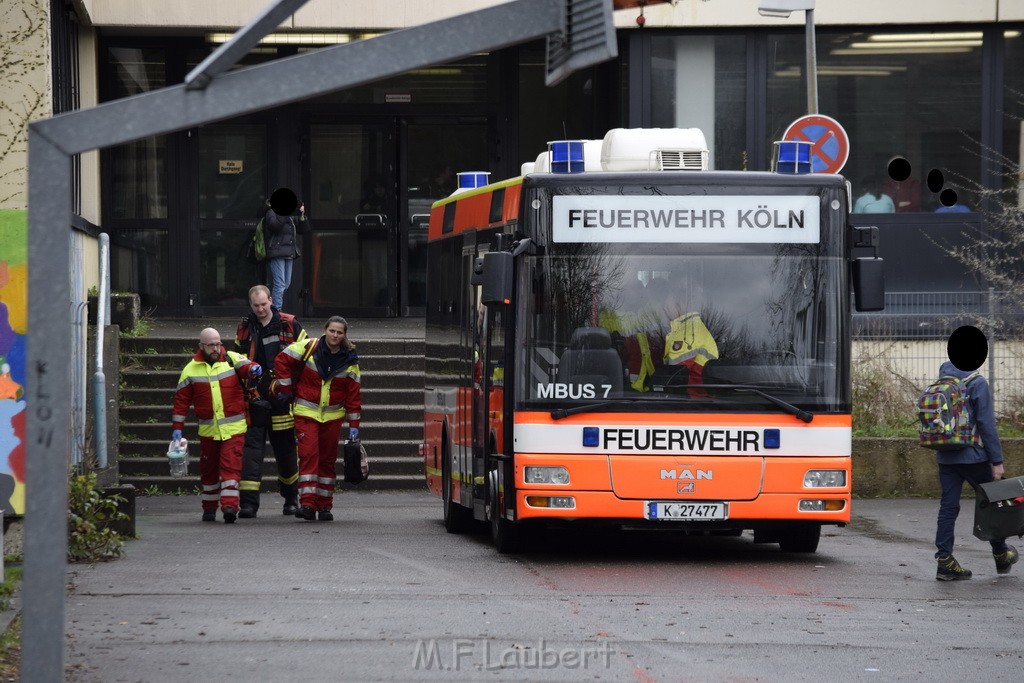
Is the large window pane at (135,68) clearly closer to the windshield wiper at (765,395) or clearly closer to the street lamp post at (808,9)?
the street lamp post at (808,9)

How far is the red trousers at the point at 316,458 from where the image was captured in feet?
50.7

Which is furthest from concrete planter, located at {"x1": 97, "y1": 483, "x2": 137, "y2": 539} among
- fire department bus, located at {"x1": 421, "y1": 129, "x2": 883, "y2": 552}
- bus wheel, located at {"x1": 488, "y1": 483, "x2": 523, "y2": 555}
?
fire department bus, located at {"x1": 421, "y1": 129, "x2": 883, "y2": 552}

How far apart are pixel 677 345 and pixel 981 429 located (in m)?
2.11

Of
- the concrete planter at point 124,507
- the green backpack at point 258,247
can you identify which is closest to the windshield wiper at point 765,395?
the concrete planter at point 124,507

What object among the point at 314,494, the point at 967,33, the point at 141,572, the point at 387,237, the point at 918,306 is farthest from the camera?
the point at 387,237

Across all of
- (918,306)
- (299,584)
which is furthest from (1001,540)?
(918,306)

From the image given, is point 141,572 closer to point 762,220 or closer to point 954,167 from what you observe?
point 762,220

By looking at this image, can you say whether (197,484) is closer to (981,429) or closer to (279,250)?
(279,250)

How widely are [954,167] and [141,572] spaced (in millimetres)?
15595

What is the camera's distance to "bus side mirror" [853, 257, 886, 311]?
12.2 metres

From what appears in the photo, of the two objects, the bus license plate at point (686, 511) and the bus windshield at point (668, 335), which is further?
the bus windshield at point (668, 335)

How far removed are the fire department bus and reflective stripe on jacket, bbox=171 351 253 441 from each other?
3523 millimetres

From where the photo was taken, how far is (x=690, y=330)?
12.2 meters

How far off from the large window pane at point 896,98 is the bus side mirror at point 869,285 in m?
12.1
